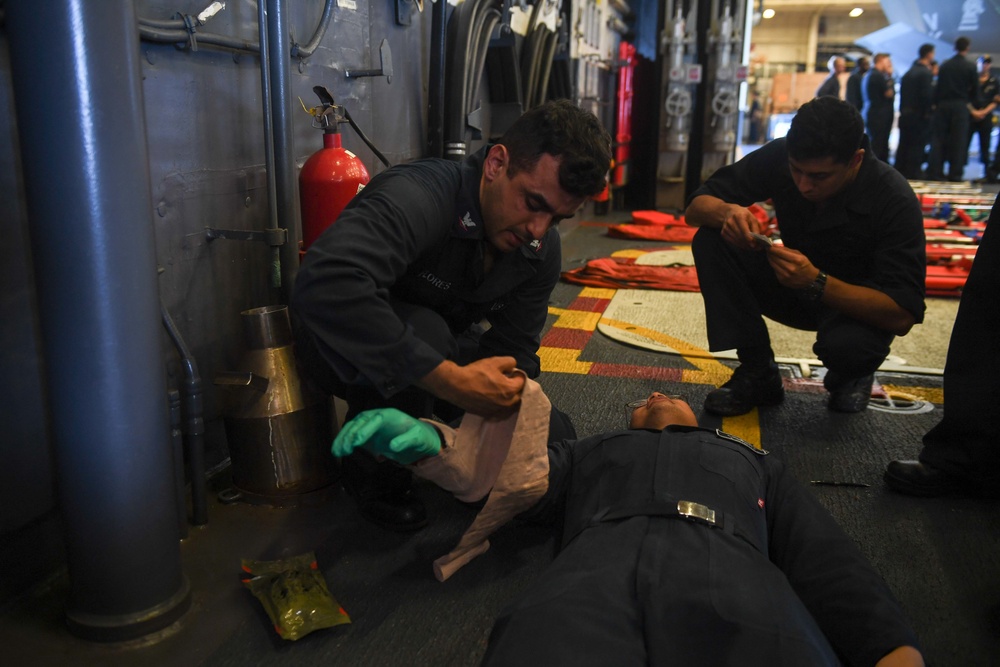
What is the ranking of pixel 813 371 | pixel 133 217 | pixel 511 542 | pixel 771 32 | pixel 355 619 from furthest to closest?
pixel 771 32 → pixel 813 371 → pixel 511 542 → pixel 355 619 → pixel 133 217

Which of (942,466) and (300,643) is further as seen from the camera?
(942,466)

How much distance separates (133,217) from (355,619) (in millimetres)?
808

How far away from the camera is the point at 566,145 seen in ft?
5.03

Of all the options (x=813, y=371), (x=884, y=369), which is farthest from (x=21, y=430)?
(x=884, y=369)

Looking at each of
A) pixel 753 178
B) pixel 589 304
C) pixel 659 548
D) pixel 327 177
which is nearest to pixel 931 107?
pixel 589 304

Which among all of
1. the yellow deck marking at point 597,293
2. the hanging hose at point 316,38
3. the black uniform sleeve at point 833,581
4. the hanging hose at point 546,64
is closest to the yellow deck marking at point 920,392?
the black uniform sleeve at point 833,581

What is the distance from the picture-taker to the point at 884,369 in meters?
3.02

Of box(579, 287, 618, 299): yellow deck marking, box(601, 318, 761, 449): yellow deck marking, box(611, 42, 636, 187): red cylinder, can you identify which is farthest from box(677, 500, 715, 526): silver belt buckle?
box(611, 42, 636, 187): red cylinder

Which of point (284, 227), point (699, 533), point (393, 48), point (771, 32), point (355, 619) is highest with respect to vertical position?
point (771, 32)

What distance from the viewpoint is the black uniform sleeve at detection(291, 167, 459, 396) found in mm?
1375

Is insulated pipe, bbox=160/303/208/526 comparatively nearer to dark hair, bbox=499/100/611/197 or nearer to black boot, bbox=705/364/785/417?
dark hair, bbox=499/100/611/197

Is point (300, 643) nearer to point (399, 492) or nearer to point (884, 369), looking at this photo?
point (399, 492)

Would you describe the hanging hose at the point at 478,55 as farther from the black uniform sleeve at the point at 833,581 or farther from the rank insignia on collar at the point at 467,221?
the black uniform sleeve at the point at 833,581

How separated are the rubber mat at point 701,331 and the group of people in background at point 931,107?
743 centimetres
